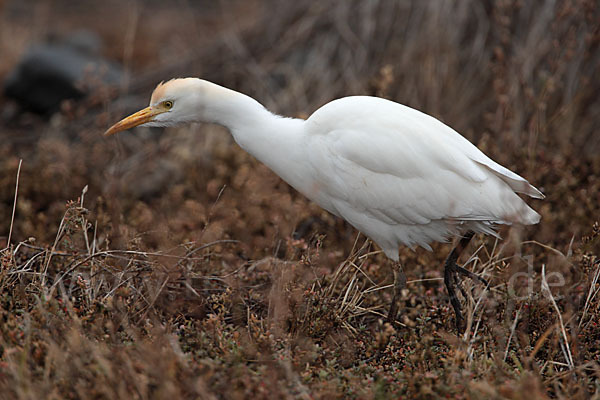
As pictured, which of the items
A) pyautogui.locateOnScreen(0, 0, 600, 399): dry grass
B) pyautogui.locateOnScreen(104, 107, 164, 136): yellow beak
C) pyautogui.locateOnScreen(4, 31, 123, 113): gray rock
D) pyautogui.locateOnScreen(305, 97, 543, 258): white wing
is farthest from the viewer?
pyautogui.locateOnScreen(4, 31, 123, 113): gray rock

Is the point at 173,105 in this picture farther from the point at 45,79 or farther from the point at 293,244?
the point at 45,79

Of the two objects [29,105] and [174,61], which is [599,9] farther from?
[29,105]

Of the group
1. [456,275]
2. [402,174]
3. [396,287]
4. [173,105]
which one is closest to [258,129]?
[173,105]

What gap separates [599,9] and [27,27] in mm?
7051

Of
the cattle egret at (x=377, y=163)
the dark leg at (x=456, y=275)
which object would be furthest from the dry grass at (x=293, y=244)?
the cattle egret at (x=377, y=163)

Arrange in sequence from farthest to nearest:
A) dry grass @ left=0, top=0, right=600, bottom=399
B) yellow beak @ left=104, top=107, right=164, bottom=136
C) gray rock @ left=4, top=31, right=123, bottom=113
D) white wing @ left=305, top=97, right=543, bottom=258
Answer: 1. gray rock @ left=4, top=31, right=123, bottom=113
2. yellow beak @ left=104, top=107, right=164, bottom=136
3. white wing @ left=305, top=97, right=543, bottom=258
4. dry grass @ left=0, top=0, right=600, bottom=399

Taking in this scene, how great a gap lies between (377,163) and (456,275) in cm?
82

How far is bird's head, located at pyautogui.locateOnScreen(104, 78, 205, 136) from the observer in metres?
3.00

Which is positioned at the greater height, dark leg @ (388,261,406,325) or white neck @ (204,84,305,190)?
white neck @ (204,84,305,190)

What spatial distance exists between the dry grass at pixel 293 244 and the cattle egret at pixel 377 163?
0.62ft

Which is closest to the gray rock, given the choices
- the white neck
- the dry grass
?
the dry grass

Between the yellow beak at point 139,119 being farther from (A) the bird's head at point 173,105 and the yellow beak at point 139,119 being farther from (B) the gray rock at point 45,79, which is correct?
(B) the gray rock at point 45,79

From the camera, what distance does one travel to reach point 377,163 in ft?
9.66

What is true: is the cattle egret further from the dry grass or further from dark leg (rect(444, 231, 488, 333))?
the dry grass
